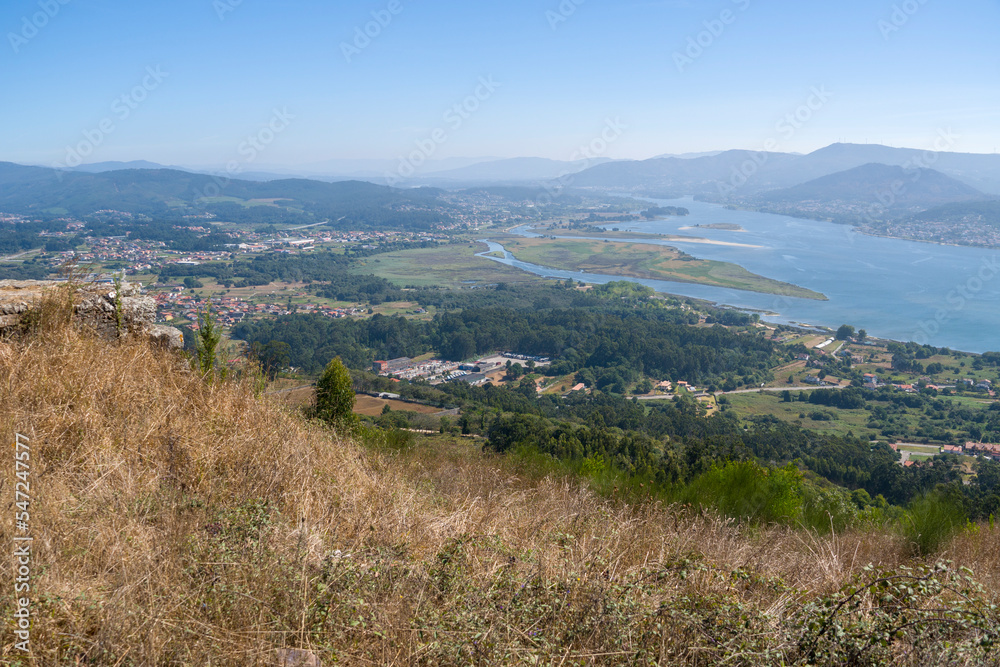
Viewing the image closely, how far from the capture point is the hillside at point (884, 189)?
337 ft

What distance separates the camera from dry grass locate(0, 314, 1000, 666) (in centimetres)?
196

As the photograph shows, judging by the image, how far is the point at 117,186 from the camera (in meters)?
92.9

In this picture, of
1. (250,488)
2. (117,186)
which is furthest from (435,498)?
(117,186)

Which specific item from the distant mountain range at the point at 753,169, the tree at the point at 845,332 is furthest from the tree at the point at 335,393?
the distant mountain range at the point at 753,169

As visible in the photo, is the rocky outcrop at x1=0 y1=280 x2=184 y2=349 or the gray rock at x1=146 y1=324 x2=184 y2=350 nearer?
the rocky outcrop at x1=0 y1=280 x2=184 y2=349

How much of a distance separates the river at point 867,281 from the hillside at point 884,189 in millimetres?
26560

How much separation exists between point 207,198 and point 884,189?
137m

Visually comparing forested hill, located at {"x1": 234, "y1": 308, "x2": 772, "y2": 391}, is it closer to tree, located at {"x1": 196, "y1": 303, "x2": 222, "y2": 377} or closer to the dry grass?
tree, located at {"x1": 196, "y1": 303, "x2": 222, "y2": 377}

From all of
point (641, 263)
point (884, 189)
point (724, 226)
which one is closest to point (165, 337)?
point (641, 263)

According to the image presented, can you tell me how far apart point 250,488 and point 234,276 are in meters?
54.5

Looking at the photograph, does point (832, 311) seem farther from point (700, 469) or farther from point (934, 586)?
point (934, 586)

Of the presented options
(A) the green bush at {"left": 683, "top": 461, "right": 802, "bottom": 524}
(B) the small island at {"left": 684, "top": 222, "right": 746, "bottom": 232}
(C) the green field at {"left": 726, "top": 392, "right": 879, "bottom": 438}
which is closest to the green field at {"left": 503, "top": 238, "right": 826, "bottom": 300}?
(B) the small island at {"left": 684, "top": 222, "right": 746, "bottom": 232}

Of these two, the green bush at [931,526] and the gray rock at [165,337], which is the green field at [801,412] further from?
the gray rock at [165,337]

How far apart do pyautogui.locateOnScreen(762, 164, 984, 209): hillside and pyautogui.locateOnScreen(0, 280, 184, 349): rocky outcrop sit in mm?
124998
